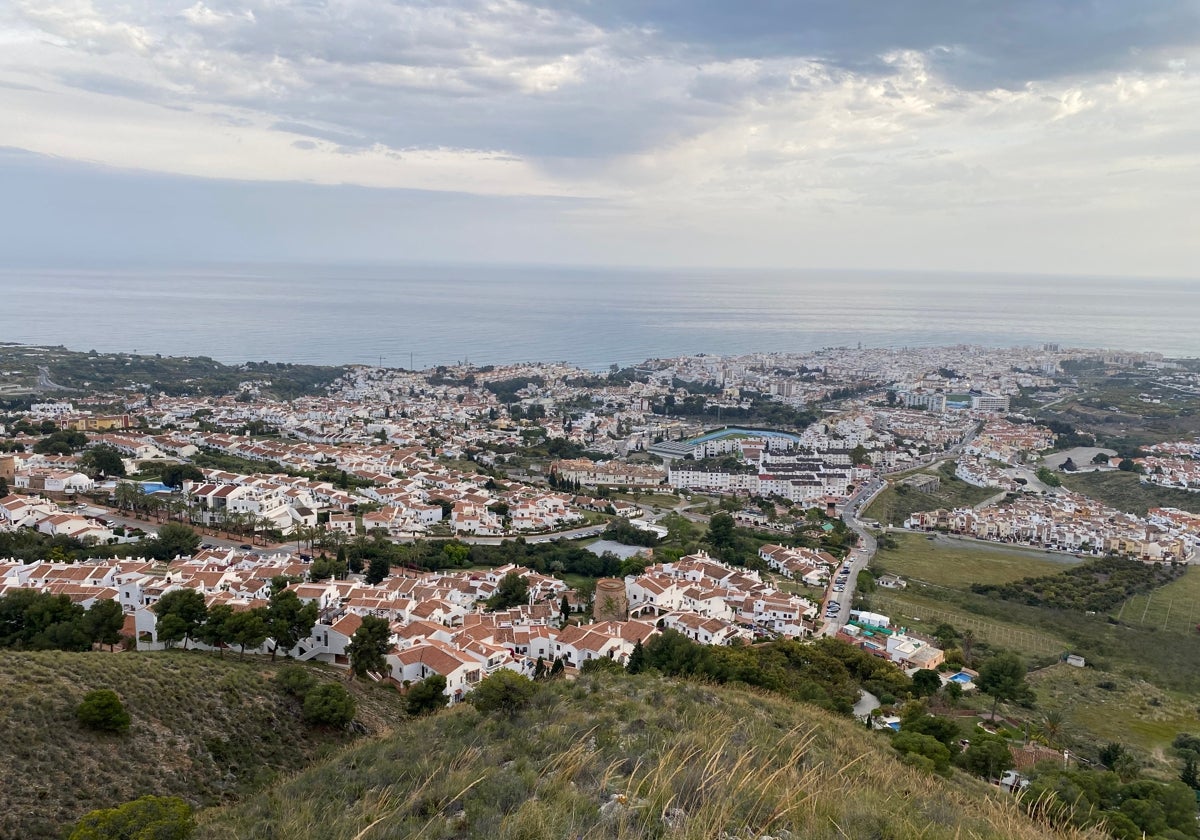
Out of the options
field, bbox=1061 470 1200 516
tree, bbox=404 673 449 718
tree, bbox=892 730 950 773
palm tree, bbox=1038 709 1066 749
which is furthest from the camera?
field, bbox=1061 470 1200 516

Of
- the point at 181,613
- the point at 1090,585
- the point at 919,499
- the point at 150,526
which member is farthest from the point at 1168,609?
the point at 150,526

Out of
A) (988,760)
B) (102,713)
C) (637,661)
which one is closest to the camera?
(102,713)

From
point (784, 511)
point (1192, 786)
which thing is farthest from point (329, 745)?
point (784, 511)

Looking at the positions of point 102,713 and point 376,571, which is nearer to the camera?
point 102,713

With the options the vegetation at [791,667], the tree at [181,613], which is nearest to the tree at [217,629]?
the tree at [181,613]

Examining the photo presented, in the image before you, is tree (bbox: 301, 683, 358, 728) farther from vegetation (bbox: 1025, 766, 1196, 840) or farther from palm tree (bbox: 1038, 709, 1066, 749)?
palm tree (bbox: 1038, 709, 1066, 749)

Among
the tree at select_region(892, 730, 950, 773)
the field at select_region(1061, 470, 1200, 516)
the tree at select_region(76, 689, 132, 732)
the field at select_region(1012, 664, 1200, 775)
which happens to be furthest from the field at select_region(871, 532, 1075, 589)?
the tree at select_region(76, 689, 132, 732)

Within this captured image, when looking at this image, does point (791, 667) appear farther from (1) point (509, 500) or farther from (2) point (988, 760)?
(1) point (509, 500)

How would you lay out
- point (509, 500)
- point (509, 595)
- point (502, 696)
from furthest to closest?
point (509, 500), point (509, 595), point (502, 696)
